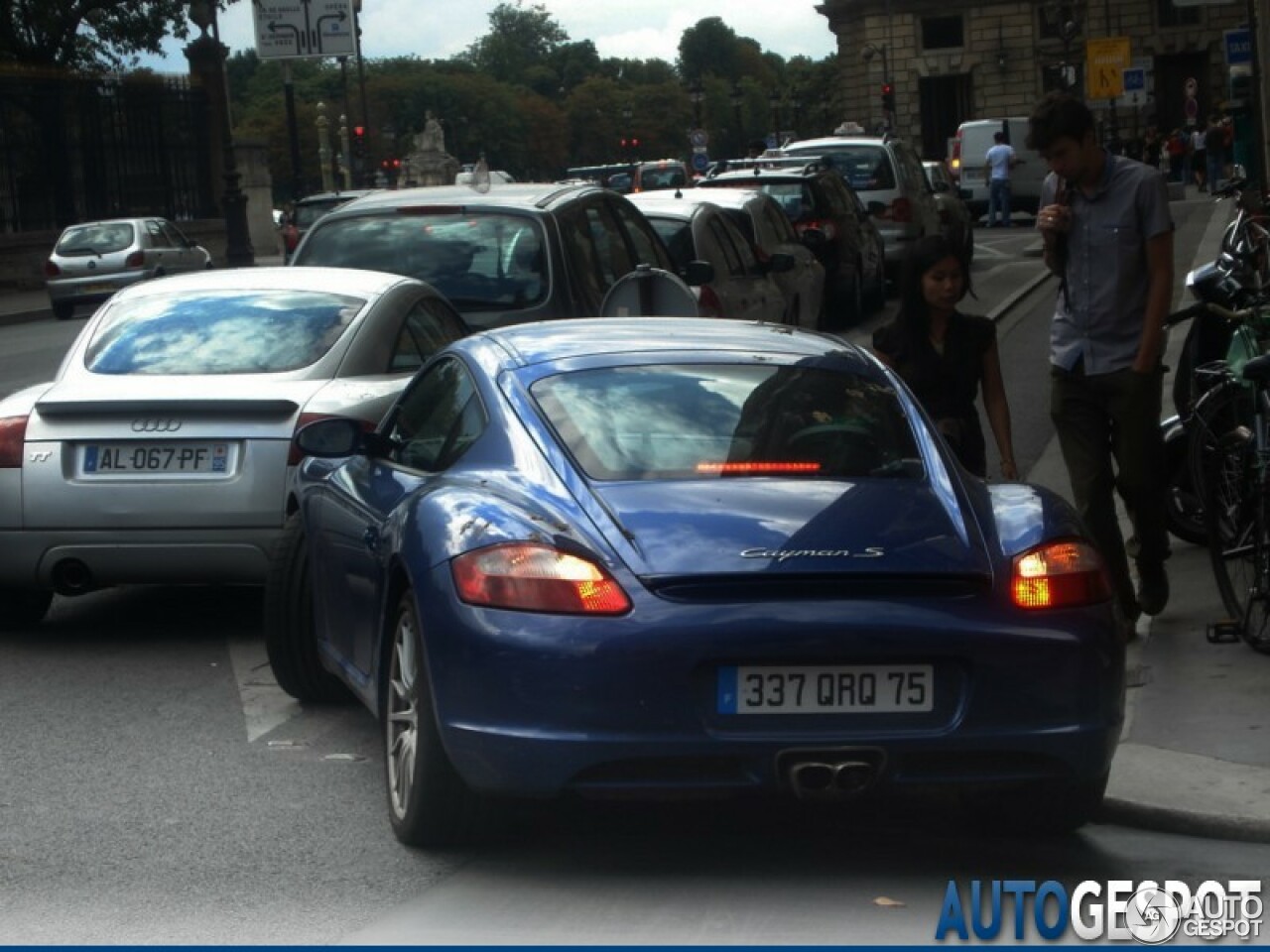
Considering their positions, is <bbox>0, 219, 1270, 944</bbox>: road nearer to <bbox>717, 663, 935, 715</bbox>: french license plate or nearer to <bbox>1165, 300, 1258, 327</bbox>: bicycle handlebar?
<bbox>717, 663, 935, 715</bbox>: french license plate

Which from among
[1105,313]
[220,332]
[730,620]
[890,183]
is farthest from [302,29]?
[730,620]

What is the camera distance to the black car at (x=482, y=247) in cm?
1209

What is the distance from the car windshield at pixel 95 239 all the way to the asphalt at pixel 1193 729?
101ft

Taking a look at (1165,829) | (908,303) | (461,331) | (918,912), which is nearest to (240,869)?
(918,912)

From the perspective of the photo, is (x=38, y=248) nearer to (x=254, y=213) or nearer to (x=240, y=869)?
(x=254, y=213)

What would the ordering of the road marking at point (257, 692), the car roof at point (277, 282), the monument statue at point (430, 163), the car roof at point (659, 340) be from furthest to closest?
the monument statue at point (430, 163)
the car roof at point (277, 282)
the road marking at point (257, 692)
the car roof at point (659, 340)

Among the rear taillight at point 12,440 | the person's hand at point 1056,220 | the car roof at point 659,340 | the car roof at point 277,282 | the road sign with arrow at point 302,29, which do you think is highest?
the road sign with arrow at point 302,29

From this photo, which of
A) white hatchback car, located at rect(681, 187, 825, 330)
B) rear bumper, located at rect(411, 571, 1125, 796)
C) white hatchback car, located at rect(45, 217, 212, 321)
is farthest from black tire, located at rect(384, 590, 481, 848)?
white hatchback car, located at rect(45, 217, 212, 321)

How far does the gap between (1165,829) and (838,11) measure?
92900 millimetres

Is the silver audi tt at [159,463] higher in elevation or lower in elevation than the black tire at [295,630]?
higher

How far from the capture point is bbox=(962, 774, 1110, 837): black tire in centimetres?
576

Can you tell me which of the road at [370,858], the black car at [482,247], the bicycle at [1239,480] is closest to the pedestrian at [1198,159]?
the black car at [482,247]

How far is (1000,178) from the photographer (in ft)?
154

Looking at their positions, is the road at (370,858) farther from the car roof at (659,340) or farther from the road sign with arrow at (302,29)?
the road sign with arrow at (302,29)
